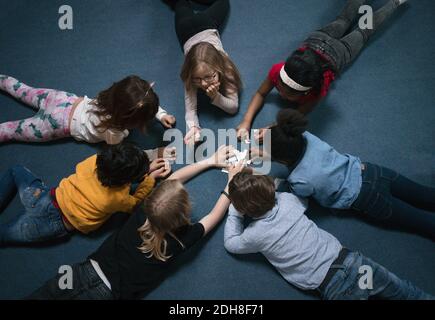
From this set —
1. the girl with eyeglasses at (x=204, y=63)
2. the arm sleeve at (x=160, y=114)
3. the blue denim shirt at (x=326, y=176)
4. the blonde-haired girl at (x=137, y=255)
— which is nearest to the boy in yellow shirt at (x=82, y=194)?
the blonde-haired girl at (x=137, y=255)

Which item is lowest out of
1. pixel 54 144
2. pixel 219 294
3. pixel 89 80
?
pixel 219 294

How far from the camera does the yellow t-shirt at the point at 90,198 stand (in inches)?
55.1

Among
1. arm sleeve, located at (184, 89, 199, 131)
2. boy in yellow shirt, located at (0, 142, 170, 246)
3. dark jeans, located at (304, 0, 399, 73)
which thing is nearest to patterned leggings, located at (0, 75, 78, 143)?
boy in yellow shirt, located at (0, 142, 170, 246)

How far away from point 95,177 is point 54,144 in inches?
19.1

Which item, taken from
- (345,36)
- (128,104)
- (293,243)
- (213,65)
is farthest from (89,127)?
(345,36)

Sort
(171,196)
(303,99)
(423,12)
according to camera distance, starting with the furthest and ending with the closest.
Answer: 1. (423,12)
2. (303,99)
3. (171,196)

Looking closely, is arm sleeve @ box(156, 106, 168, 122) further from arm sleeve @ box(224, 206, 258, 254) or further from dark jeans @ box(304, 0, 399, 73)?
dark jeans @ box(304, 0, 399, 73)

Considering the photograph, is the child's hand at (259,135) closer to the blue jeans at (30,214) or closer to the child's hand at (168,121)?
the child's hand at (168,121)

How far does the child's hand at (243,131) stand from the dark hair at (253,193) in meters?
0.36

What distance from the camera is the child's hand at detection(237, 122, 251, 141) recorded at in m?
1.68

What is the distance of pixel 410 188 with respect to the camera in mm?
1484

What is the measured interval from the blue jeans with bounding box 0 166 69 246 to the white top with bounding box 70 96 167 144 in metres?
0.28
